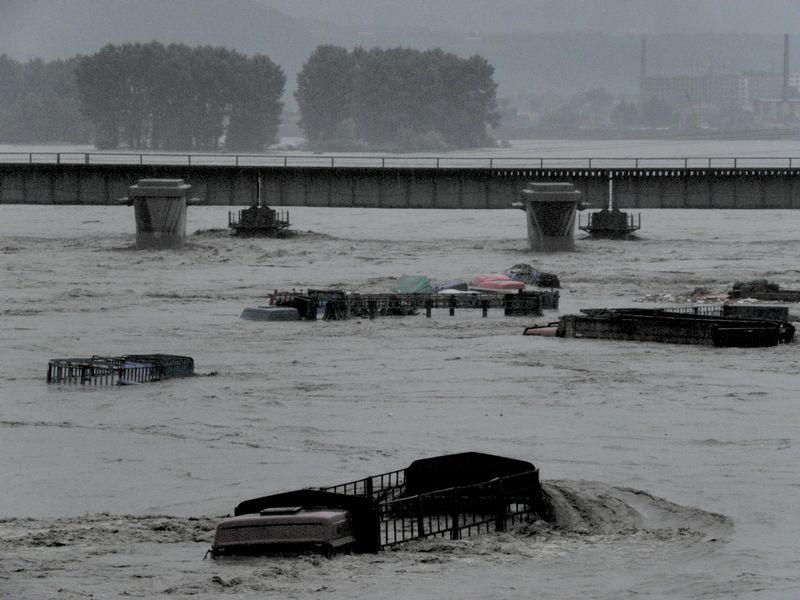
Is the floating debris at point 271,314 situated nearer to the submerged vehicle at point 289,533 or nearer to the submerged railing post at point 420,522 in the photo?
the submerged railing post at point 420,522

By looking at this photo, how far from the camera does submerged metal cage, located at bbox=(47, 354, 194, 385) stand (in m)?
50.0

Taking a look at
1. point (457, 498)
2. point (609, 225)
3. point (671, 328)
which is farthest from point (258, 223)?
point (457, 498)

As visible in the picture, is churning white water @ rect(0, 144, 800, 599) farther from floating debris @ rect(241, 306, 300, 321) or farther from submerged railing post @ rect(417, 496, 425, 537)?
floating debris @ rect(241, 306, 300, 321)

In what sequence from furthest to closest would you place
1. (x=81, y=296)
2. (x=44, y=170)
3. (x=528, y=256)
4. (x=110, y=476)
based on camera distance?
(x=44, y=170) < (x=528, y=256) < (x=81, y=296) < (x=110, y=476)

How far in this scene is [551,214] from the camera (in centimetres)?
10506

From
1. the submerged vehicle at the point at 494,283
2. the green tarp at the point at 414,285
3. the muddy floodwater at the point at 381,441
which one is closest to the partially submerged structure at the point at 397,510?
the muddy floodwater at the point at 381,441

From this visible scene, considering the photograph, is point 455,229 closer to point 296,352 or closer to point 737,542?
point 296,352

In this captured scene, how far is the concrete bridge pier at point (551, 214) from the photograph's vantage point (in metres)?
105

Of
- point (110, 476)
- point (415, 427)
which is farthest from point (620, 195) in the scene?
point (110, 476)

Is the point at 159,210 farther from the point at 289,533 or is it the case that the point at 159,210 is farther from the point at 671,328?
the point at 289,533

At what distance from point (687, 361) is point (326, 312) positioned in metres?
17.1

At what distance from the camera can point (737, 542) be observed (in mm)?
30703

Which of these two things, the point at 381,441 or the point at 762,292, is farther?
the point at 762,292

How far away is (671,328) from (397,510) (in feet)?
103
